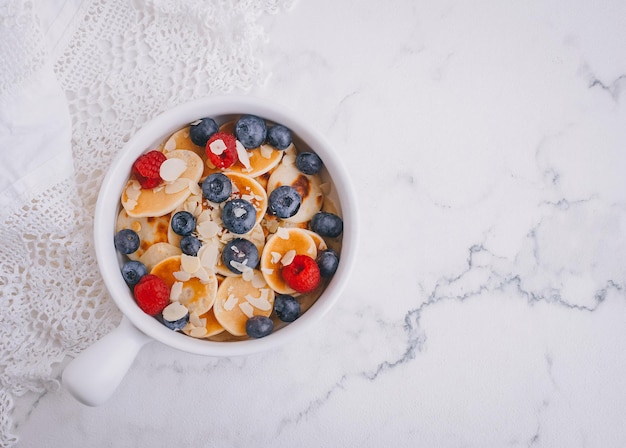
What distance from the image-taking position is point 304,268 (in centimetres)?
88

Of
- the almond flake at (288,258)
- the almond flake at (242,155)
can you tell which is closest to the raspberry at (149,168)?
the almond flake at (242,155)

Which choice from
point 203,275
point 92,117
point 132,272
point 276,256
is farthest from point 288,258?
point 92,117

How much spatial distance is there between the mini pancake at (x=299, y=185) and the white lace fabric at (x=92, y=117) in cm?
19

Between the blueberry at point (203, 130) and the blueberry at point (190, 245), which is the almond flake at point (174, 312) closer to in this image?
the blueberry at point (190, 245)

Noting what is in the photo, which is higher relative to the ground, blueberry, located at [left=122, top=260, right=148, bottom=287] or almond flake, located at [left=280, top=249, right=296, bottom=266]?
almond flake, located at [left=280, top=249, right=296, bottom=266]

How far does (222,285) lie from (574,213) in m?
0.64

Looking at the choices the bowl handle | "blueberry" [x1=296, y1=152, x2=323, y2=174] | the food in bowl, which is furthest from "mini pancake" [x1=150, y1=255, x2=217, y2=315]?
"blueberry" [x1=296, y1=152, x2=323, y2=174]

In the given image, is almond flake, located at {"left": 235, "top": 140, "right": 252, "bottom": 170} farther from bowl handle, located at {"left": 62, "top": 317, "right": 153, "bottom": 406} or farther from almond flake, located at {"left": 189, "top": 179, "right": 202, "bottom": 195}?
bowl handle, located at {"left": 62, "top": 317, "right": 153, "bottom": 406}

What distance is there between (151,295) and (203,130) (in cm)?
25

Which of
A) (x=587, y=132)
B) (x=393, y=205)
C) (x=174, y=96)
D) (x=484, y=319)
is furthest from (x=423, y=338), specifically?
(x=174, y=96)

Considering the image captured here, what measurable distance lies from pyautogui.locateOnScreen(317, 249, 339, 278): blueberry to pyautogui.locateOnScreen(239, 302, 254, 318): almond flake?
0.12 meters

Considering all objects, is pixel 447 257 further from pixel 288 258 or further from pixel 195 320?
pixel 195 320

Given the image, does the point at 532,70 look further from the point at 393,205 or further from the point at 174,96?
the point at 174,96

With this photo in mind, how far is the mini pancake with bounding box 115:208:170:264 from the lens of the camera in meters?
0.93
